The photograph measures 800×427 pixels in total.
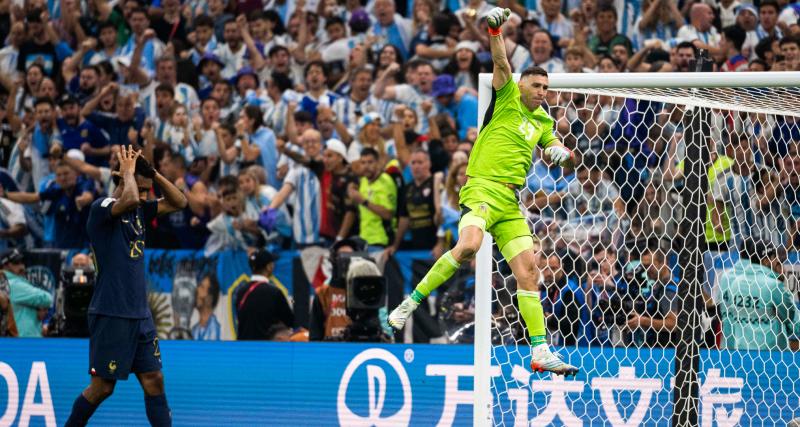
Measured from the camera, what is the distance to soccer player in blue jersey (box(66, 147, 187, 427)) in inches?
309

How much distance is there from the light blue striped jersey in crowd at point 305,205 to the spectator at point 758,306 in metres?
4.98

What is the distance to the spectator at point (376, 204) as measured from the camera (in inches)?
473

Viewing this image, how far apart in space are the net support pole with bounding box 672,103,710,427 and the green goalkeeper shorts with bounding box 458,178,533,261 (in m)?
1.26

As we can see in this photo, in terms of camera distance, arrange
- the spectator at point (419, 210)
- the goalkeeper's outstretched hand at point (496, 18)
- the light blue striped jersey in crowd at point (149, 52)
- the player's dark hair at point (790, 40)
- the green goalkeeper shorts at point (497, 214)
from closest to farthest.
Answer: the goalkeeper's outstretched hand at point (496, 18) → the green goalkeeper shorts at point (497, 214) → the player's dark hair at point (790, 40) → the spectator at point (419, 210) → the light blue striped jersey in crowd at point (149, 52)

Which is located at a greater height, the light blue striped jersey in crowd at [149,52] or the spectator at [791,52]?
the light blue striped jersey in crowd at [149,52]

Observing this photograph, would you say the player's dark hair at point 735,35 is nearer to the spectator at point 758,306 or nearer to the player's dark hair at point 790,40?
the player's dark hair at point 790,40

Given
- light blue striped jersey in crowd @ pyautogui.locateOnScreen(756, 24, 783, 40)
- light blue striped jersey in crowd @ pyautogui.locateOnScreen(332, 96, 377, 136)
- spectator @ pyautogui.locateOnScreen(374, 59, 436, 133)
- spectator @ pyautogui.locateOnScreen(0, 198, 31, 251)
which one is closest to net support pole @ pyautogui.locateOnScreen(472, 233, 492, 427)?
spectator @ pyautogui.locateOnScreen(374, 59, 436, 133)

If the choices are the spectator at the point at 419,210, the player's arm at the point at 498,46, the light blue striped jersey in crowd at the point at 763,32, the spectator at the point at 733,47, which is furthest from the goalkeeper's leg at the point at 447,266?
the light blue striped jersey in crowd at the point at 763,32

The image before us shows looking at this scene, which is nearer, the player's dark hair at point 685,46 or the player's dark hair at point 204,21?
the player's dark hair at point 685,46

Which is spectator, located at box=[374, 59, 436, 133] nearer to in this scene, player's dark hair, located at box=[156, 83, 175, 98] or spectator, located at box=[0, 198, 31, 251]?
player's dark hair, located at box=[156, 83, 175, 98]

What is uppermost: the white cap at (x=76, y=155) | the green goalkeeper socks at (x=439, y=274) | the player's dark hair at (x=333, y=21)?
the player's dark hair at (x=333, y=21)

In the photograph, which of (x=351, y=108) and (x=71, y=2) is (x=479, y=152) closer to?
(x=351, y=108)

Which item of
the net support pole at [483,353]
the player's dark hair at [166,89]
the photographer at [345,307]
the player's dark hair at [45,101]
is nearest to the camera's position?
the net support pole at [483,353]

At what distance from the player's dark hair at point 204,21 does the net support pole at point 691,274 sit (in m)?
8.34
